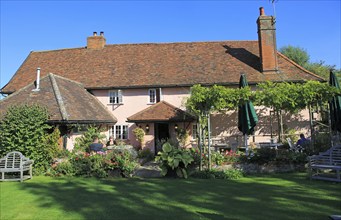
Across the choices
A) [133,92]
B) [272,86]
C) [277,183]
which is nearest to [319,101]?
[272,86]

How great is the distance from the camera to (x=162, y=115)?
19.3 meters

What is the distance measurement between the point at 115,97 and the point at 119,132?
2.81 meters

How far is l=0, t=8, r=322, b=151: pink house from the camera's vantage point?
2016cm

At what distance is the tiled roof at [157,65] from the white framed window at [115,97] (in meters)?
0.71

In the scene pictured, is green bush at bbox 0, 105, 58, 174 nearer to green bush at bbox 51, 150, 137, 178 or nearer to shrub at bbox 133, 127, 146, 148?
green bush at bbox 51, 150, 137, 178

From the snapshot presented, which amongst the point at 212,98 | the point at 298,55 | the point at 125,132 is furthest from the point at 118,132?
the point at 298,55

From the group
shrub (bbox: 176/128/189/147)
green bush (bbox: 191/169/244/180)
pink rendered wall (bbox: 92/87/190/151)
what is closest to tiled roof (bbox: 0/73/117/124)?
pink rendered wall (bbox: 92/87/190/151)

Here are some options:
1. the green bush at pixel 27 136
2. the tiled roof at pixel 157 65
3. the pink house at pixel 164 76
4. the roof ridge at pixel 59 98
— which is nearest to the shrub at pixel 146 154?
the pink house at pixel 164 76

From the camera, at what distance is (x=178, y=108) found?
20.3 meters

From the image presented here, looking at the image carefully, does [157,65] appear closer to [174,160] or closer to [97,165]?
[97,165]

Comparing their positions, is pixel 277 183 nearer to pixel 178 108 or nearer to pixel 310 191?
Answer: pixel 310 191

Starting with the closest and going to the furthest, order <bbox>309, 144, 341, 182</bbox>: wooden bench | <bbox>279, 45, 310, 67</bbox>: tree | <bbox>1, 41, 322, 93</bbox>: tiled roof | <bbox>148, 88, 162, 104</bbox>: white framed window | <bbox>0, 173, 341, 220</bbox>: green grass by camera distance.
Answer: <bbox>0, 173, 341, 220</bbox>: green grass → <bbox>309, 144, 341, 182</bbox>: wooden bench → <bbox>1, 41, 322, 93</bbox>: tiled roof → <bbox>148, 88, 162, 104</bbox>: white framed window → <bbox>279, 45, 310, 67</bbox>: tree

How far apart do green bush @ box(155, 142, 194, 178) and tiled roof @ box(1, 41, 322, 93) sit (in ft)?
32.0

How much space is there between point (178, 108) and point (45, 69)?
515 inches
